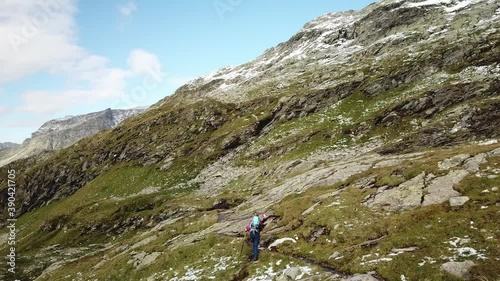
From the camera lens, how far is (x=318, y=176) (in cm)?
4319

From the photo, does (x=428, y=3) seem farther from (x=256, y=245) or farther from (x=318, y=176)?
(x=256, y=245)

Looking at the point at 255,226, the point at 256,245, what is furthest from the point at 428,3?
the point at 256,245

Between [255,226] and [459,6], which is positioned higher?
[459,6]

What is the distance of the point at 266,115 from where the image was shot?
90438 millimetres

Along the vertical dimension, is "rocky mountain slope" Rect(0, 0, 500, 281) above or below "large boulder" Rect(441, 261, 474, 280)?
above

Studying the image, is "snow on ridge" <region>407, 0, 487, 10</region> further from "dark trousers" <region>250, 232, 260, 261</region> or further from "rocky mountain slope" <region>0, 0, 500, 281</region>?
"dark trousers" <region>250, 232, 260, 261</region>

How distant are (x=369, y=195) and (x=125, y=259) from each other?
2646cm

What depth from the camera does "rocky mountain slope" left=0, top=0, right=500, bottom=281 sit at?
73.7 ft

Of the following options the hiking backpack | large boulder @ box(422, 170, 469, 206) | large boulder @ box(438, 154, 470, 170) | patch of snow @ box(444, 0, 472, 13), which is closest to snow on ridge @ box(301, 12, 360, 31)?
patch of snow @ box(444, 0, 472, 13)

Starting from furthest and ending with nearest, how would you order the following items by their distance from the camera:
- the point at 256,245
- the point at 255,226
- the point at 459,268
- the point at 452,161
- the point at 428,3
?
the point at 428,3 → the point at 452,161 → the point at 255,226 → the point at 256,245 → the point at 459,268

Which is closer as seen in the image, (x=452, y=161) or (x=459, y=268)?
(x=459, y=268)

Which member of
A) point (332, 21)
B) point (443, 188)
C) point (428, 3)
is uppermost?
point (332, 21)

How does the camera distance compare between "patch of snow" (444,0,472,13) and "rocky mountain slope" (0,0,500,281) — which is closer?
"rocky mountain slope" (0,0,500,281)

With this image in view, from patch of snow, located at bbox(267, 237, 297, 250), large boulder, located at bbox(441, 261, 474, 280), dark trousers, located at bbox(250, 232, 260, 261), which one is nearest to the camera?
large boulder, located at bbox(441, 261, 474, 280)
